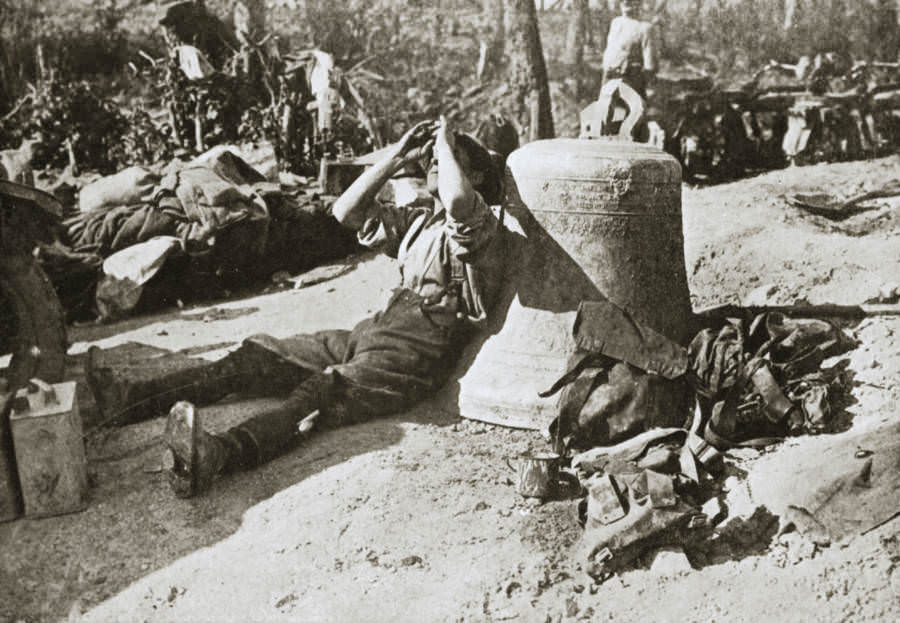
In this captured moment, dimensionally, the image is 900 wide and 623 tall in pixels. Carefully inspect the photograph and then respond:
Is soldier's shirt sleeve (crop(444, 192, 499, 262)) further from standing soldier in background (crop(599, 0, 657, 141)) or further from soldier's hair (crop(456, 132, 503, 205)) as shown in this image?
standing soldier in background (crop(599, 0, 657, 141))

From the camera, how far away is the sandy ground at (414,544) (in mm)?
2555

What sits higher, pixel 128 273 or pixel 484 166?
pixel 484 166

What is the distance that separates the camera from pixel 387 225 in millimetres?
4285

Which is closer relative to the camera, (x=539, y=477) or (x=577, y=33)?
(x=539, y=477)

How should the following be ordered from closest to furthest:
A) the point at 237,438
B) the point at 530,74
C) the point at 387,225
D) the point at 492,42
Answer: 1. the point at 237,438
2. the point at 387,225
3. the point at 530,74
4. the point at 492,42

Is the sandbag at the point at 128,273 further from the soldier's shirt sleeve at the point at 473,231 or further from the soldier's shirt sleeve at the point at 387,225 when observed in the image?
the soldier's shirt sleeve at the point at 473,231

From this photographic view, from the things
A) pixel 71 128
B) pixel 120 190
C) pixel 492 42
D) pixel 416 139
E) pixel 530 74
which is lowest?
pixel 120 190

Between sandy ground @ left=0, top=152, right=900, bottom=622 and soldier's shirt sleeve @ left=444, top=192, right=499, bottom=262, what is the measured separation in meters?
0.80

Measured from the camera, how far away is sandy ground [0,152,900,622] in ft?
8.38

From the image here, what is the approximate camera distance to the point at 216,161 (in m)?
7.34

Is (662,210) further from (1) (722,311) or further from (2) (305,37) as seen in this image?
(2) (305,37)

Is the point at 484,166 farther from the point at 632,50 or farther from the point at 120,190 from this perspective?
the point at 632,50

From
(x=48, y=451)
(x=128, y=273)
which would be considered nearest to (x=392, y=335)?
(x=48, y=451)

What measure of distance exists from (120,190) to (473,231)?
4.72 metres
